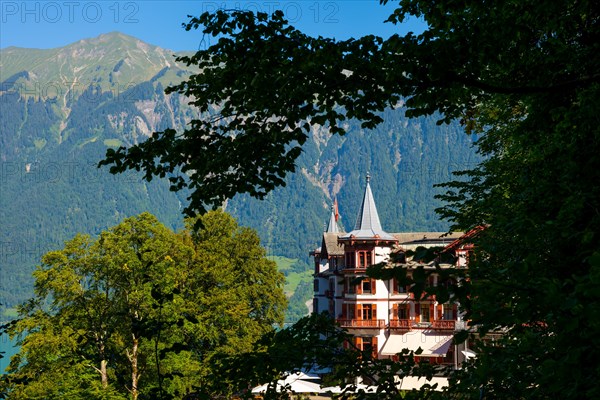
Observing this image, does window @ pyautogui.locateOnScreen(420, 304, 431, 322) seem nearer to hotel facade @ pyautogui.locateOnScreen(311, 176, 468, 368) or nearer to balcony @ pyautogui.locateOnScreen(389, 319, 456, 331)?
hotel facade @ pyautogui.locateOnScreen(311, 176, 468, 368)

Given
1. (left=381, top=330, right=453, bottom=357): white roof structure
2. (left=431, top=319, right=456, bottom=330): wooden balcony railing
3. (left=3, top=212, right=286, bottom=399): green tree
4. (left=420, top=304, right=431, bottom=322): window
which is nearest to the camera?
(left=3, top=212, right=286, bottom=399): green tree

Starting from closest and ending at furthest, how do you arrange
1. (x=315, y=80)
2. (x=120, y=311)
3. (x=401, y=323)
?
1. (x=315, y=80)
2. (x=120, y=311)
3. (x=401, y=323)

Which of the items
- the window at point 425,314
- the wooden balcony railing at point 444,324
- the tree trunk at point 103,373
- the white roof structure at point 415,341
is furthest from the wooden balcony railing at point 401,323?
the tree trunk at point 103,373

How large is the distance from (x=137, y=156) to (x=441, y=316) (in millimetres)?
53374

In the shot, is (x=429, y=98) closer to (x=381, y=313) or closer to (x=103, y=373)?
(x=103, y=373)

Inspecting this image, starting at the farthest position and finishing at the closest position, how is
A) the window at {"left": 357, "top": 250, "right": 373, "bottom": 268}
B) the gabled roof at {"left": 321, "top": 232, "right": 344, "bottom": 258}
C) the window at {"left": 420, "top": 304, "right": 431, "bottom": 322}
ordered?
1. the gabled roof at {"left": 321, "top": 232, "right": 344, "bottom": 258}
2. the window at {"left": 357, "top": 250, "right": 373, "bottom": 268}
3. the window at {"left": 420, "top": 304, "right": 431, "bottom": 322}

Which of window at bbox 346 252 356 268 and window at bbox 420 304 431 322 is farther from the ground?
window at bbox 346 252 356 268

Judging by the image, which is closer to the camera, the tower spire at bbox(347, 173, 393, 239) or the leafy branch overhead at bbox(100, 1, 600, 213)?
the leafy branch overhead at bbox(100, 1, 600, 213)

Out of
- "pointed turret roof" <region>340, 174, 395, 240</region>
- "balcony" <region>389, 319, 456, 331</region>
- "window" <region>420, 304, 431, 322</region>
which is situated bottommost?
"balcony" <region>389, 319, 456, 331</region>

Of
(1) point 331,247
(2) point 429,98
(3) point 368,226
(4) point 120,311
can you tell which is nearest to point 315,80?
(2) point 429,98

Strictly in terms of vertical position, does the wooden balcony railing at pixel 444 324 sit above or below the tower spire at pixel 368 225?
below

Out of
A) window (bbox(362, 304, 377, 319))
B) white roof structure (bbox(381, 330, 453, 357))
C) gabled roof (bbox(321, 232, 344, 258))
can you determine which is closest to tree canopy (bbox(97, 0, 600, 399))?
white roof structure (bbox(381, 330, 453, 357))

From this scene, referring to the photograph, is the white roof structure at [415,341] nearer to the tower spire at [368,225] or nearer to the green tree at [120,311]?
the tower spire at [368,225]

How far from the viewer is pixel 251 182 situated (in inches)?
362
